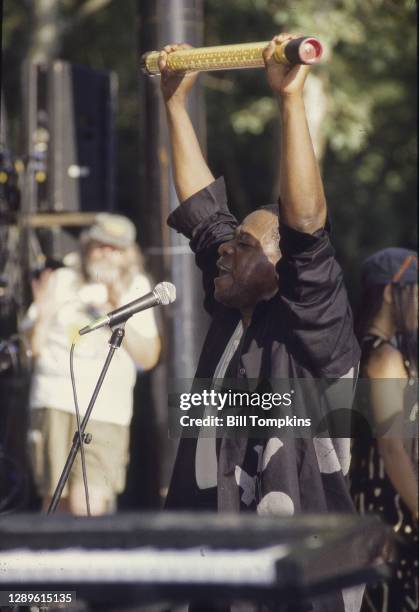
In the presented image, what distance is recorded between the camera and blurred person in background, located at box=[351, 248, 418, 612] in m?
3.88

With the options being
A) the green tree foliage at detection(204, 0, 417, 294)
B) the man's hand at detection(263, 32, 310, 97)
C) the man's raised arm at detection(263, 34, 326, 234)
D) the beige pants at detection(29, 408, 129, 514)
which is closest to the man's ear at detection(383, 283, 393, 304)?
the beige pants at detection(29, 408, 129, 514)

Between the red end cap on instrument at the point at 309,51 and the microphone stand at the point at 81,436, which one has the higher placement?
the red end cap on instrument at the point at 309,51

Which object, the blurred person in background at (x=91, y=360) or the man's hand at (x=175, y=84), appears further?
the blurred person in background at (x=91, y=360)

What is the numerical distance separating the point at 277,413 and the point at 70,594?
42.2 inches

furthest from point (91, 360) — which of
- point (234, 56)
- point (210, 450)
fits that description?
point (234, 56)

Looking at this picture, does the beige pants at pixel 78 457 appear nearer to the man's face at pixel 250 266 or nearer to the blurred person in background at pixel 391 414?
the blurred person in background at pixel 391 414

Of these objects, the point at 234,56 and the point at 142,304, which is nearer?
the point at 234,56

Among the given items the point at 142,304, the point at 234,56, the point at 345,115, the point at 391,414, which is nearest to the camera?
the point at 234,56

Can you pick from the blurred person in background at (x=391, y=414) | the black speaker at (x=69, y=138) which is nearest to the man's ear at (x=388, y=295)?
the blurred person in background at (x=391, y=414)

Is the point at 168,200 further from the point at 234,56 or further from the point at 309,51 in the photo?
the point at 309,51

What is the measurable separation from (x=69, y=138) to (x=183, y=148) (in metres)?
3.54

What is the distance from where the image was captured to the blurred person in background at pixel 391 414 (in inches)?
153

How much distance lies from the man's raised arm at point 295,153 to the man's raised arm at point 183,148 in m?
0.67

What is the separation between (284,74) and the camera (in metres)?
2.46
